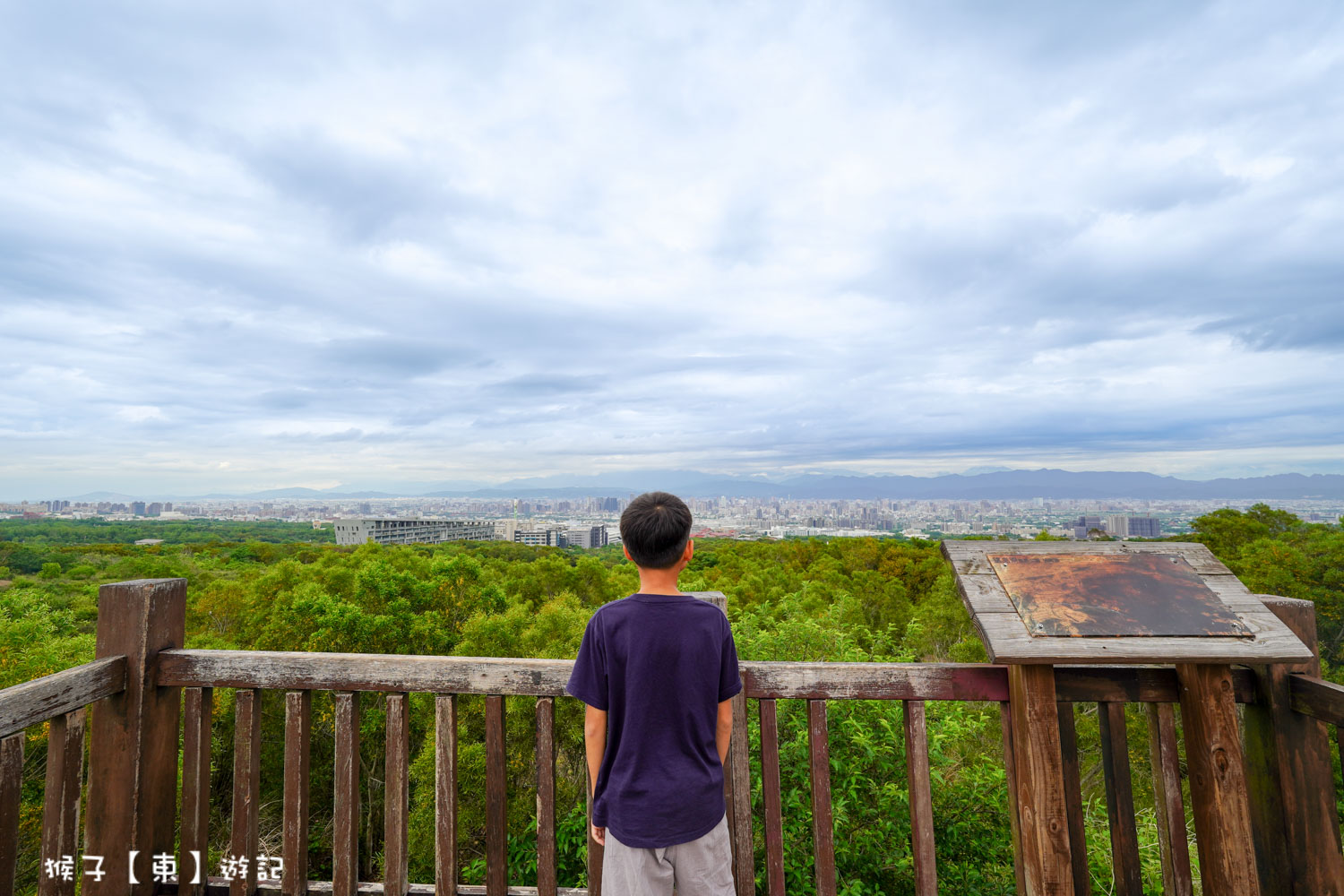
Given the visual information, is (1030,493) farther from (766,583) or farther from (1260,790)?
(1260,790)

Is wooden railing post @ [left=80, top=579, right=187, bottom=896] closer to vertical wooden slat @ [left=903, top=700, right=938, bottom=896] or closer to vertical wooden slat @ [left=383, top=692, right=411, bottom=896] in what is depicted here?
vertical wooden slat @ [left=383, top=692, right=411, bottom=896]

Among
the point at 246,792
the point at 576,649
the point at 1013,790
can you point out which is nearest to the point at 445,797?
the point at 246,792

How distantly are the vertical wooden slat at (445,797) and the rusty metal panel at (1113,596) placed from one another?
1.70 metres

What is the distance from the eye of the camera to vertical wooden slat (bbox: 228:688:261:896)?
1915 millimetres

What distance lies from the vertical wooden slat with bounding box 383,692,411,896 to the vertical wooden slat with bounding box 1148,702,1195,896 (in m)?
2.24

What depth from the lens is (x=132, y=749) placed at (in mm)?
1982

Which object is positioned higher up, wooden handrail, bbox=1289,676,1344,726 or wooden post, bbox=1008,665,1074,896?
wooden handrail, bbox=1289,676,1344,726

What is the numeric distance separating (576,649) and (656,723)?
29.4 ft

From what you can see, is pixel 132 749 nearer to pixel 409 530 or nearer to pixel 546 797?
pixel 546 797

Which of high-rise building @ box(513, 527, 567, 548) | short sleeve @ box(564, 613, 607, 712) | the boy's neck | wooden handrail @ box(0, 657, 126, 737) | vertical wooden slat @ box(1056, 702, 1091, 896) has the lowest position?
high-rise building @ box(513, 527, 567, 548)

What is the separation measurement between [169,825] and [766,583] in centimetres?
1458

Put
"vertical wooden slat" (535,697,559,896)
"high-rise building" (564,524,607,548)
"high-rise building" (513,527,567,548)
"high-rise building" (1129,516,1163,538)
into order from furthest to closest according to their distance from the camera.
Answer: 1. "high-rise building" (513,527,567,548)
2. "high-rise building" (564,524,607,548)
3. "high-rise building" (1129,516,1163,538)
4. "vertical wooden slat" (535,697,559,896)

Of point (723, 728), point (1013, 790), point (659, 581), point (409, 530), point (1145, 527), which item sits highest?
point (659, 581)

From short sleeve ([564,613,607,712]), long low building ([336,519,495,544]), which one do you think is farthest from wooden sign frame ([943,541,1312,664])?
long low building ([336,519,495,544])
